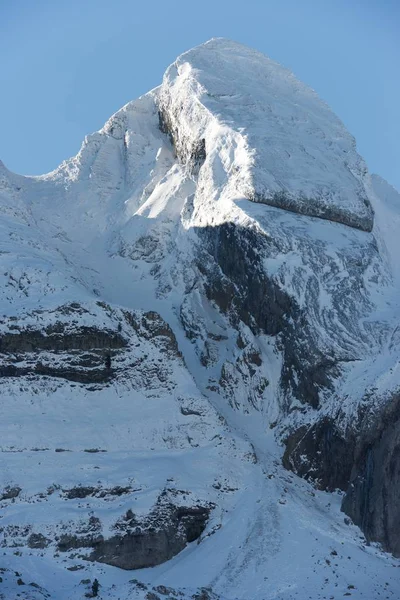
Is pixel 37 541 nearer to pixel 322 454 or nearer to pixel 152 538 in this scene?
pixel 152 538

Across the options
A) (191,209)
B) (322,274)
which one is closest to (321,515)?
(322,274)

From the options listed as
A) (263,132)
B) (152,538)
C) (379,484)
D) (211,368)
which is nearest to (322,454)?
(379,484)

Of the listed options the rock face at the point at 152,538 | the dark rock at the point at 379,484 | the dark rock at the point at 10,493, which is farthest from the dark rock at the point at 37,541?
the dark rock at the point at 379,484

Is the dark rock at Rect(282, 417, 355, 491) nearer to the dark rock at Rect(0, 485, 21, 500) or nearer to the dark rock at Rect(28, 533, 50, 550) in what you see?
the dark rock at Rect(0, 485, 21, 500)

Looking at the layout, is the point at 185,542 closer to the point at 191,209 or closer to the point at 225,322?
the point at 225,322

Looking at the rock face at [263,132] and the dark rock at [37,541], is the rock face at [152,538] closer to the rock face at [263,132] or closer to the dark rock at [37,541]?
the dark rock at [37,541]

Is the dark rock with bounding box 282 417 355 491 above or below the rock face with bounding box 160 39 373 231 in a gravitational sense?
below

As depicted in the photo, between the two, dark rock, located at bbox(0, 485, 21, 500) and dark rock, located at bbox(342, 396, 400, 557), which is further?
dark rock, located at bbox(342, 396, 400, 557)

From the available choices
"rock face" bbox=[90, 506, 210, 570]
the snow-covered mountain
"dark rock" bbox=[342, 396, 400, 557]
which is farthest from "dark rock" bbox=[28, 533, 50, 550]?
"dark rock" bbox=[342, 396, 400, 557]
